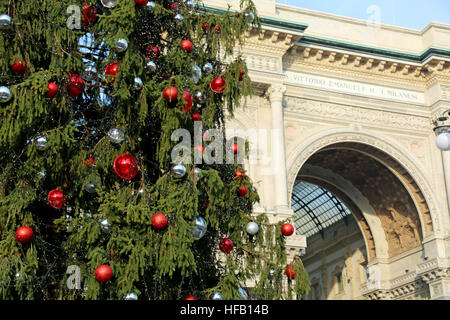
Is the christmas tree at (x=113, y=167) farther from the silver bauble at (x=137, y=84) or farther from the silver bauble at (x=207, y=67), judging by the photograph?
the silver bauble at (x=207, y=67)

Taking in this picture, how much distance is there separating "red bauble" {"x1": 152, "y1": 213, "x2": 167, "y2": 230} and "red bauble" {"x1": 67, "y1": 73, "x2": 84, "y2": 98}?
2.07m

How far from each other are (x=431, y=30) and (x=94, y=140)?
2536 centimetres

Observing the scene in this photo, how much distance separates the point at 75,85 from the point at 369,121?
73.5ft

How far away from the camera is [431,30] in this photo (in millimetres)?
30188

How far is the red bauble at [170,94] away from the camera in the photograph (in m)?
7.68

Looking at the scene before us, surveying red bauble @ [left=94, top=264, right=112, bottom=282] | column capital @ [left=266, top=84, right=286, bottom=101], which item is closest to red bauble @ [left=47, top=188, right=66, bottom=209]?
red bauble @ [left=94, top=264, right=112, bottom=282]

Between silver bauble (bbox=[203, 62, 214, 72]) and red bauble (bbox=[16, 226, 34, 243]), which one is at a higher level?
silver bauble (bbox=[203, 62, 214, 72])

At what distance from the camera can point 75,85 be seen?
313 inches

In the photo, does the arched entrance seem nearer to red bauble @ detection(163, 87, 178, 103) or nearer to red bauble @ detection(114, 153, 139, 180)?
red bauble @ detection(163, 87, 178, 103)

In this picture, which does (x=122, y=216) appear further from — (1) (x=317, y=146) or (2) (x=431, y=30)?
(2) (x=431, y=30)

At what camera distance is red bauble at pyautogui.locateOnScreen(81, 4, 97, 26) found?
27.3 ft

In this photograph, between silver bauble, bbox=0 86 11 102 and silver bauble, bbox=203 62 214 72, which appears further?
silver bauble, bbox=203 62 214 72

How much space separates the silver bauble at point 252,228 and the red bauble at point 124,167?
1.77 m

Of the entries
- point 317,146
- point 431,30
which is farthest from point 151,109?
point 431,30
